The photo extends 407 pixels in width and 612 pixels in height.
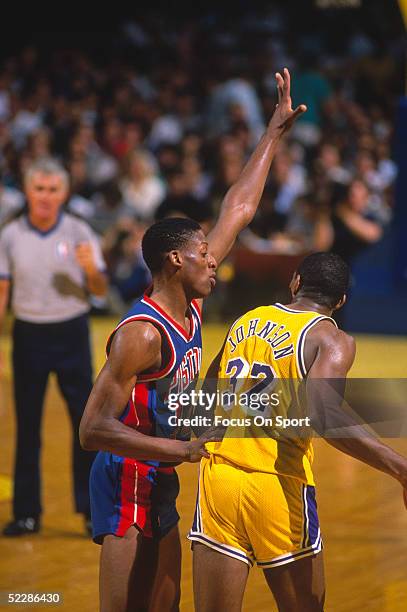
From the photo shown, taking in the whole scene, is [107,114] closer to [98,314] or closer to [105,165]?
[105,165]

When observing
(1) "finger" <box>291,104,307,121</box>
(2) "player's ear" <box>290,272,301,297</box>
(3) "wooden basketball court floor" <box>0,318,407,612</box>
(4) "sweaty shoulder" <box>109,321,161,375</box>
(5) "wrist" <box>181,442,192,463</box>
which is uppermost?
(1) "finger" <box>291,104,307,121</box>

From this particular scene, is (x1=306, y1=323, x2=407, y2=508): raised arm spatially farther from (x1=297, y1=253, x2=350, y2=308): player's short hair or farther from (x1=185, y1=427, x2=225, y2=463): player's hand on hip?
(x1=185, y1=427, x2=225, y2=463): player's hand on hip

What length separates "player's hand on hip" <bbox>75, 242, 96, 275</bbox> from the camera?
22.1ft

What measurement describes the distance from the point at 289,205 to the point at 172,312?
10.4m

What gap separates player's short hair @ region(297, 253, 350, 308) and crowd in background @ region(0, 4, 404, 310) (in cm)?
536

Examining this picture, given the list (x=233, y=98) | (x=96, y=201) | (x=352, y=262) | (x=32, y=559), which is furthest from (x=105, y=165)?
(x=32, y=559)

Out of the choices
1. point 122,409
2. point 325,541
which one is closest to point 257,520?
point 122,409

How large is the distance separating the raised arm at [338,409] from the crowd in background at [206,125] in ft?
18.6

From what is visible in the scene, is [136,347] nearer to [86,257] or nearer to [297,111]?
[297,111]

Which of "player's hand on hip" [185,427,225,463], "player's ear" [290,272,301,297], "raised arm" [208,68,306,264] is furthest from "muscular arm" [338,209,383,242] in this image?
"player's hand on hip" [185,427,225,463]

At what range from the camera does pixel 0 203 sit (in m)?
14.4

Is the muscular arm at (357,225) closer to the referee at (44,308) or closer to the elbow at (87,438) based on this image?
the referee at (44,308)

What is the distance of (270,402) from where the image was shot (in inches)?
158

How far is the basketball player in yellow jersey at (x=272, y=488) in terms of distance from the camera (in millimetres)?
3908
